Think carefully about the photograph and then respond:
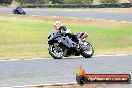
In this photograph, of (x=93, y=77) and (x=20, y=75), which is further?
(x=20, y=75)

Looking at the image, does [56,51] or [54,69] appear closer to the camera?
[54,69]

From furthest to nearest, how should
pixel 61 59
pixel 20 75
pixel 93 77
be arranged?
pixel 61 59
pixel 20 75
pixel 93 77

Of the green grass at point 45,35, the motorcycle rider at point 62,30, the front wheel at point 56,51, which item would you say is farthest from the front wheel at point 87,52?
the green grass at point 45,35

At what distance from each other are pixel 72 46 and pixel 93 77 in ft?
22.0

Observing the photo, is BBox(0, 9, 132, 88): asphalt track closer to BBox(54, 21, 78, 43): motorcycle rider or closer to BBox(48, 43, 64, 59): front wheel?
BBox(48, 43, 64, 59): front wheel

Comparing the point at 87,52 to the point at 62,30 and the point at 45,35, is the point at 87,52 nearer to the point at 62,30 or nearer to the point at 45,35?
the point at 62,30

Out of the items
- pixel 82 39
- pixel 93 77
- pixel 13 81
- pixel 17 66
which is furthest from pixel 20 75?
pixel 82 39

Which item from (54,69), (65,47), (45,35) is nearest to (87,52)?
(65,47)

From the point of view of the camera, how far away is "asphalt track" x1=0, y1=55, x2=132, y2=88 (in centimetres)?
1173

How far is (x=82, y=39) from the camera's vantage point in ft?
56.6

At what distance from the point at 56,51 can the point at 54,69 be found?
3374 mm

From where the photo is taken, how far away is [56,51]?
16.9m

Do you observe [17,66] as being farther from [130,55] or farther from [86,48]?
[130,55]

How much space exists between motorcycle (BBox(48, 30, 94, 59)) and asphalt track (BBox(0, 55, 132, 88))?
375 mm
